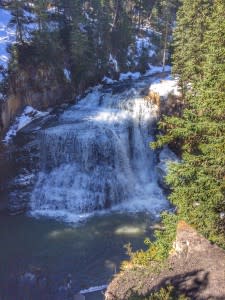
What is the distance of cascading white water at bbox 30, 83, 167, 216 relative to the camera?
26938 mm

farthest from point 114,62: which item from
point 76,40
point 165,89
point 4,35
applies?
point 4,35

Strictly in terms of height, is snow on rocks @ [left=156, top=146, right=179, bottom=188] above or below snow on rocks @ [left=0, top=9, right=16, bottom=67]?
below

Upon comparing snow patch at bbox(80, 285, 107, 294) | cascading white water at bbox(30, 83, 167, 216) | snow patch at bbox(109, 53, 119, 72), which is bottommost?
snow patch at bbox(80, 285, 107, 294)

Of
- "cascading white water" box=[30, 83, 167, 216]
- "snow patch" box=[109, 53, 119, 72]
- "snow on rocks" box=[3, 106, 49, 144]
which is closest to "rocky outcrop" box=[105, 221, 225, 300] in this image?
"cascading white water" box=[30, 83, 167, 216]

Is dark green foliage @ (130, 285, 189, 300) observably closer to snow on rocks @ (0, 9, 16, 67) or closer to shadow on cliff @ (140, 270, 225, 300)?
shadow on cliff @ (140, 270, 225, 300)

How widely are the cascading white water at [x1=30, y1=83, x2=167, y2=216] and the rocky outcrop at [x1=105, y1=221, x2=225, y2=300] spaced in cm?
1522

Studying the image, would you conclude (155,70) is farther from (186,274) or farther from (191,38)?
(186,274)

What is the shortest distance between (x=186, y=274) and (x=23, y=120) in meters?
24.5

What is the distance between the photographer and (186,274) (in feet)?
32.4

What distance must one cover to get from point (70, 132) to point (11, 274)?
12868 millimetres

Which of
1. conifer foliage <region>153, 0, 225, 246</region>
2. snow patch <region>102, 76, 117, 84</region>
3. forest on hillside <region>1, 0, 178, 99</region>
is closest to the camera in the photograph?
conifer foliage <region>153, 0, 225, 246</region>

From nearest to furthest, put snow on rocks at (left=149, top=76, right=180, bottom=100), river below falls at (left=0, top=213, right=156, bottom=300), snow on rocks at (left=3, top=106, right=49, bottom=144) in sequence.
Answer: river below falls at (left=0, top=213, right=156, bottom=300) < snow on rocks at (left=3, top=106, right=49, bottom=144) < snow on rocks at (left=149, top=76, right=180, bottom=100)

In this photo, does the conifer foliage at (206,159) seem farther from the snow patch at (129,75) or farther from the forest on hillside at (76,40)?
the snow patch at (129,75)

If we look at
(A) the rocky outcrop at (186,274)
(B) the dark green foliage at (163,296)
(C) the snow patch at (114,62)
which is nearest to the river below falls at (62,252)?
(A) the rocky outcrop at (186,274)
